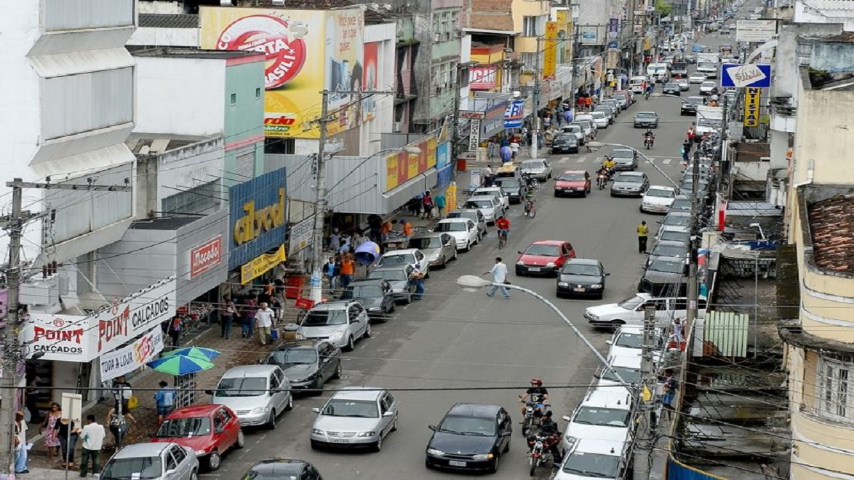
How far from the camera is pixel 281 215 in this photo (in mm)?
53625

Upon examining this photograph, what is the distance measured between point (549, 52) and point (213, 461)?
89.5m

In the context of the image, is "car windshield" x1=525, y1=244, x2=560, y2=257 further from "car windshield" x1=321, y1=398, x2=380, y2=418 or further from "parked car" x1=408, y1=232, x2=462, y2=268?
"car windshield" x1=321, y1=398, x2=380, y2=418

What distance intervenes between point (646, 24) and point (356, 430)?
547 feet

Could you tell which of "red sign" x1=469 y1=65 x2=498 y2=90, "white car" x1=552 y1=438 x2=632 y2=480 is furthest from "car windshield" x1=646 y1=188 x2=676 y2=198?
"white car" x1=552 y1=438 x2=632 y2=480

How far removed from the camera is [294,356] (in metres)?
42.8

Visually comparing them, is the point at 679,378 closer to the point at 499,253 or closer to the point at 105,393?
the point at 105,393

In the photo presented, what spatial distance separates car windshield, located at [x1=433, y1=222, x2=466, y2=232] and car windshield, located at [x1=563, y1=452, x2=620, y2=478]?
99.0ft

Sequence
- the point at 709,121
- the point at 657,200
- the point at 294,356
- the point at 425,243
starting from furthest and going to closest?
the point at 709,121, the point at 657,200, the point at 425,243, the point at 294,356

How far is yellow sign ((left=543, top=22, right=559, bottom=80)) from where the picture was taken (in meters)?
122

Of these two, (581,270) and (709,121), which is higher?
(709,121)

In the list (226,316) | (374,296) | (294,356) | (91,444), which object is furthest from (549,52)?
(91,444)

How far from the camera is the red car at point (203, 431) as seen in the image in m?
35.6

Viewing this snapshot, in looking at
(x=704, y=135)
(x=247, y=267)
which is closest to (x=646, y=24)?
(x=704, y=135)

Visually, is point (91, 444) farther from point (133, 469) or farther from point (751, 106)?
point (751, 106)
